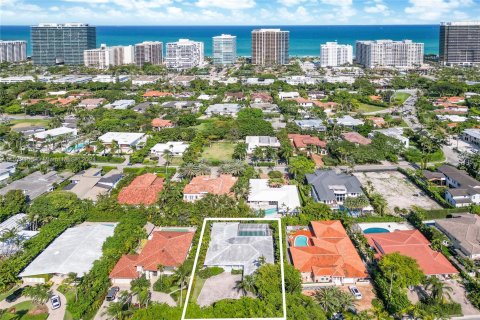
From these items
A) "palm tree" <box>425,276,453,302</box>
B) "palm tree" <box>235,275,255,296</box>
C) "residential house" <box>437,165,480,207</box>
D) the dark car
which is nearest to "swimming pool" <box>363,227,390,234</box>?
"palm tree" <box>425,276,453,302</box>

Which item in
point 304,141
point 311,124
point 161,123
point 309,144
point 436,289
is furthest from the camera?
point 161,123

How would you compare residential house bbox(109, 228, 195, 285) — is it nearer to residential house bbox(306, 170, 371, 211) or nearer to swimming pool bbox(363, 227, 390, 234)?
swimming pool bbox(363, 227, 390, 234)

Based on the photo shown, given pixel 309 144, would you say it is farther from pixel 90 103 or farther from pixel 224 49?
pixel 224 49

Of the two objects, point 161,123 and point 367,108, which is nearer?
point 161,123

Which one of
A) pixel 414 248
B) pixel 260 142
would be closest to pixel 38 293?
pixel 414 248

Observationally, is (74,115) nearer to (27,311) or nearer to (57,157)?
(57,157)

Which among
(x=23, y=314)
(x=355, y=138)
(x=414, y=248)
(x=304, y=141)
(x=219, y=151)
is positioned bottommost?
(x=23, y=314)
